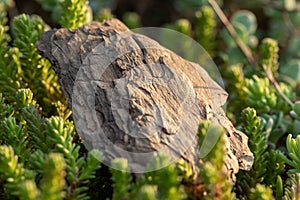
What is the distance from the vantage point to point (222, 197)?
107cm

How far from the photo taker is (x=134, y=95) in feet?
4.09

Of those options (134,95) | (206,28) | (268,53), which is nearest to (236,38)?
(206,28)

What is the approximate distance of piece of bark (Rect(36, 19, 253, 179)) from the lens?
1.16 meters

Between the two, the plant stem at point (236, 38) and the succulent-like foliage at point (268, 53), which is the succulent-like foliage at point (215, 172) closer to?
the succulent-like foliage at point (268, 53)

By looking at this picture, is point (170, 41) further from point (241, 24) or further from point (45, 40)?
point (45, 40)

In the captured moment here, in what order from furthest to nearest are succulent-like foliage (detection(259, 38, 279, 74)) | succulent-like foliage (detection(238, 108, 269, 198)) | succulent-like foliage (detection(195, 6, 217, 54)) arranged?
succulent-like foliage (detection(195, 6, 217, 54)), succulent-like foliage (detection(259, 38, 279, 74)), succulent-like foliage (detection(238, 108, 269, 198))

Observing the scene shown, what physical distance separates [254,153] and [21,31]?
35.2 inches

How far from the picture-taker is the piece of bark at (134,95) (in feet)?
3.81

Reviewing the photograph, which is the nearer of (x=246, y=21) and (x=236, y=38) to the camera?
(x=236, y=38)

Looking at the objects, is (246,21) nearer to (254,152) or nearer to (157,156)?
(254,152)

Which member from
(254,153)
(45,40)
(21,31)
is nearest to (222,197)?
(254,153)

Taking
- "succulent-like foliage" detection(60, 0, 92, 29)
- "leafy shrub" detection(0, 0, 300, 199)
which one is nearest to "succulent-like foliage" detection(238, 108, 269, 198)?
"leafy shrub" detection(0, 0, 300, 199)

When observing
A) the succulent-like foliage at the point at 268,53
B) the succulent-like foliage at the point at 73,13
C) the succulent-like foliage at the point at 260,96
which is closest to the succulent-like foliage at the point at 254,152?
the succulent-like foliage at the point at 260,96

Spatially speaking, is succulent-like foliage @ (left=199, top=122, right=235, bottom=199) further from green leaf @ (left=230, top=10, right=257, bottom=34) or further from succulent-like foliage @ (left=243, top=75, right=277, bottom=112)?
green leaf @ (left=230, top=10, right=257, bottom=34)
